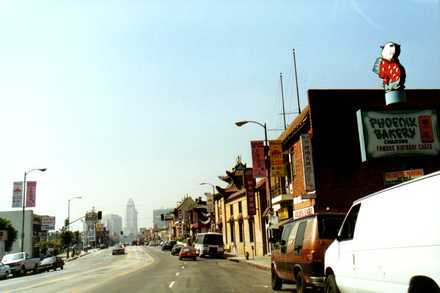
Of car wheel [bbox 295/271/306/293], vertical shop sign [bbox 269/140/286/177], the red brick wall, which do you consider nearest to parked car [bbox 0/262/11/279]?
vertical shop sign [bbox 269/140/286/177]

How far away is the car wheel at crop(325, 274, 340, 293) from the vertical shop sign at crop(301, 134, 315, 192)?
18107mm

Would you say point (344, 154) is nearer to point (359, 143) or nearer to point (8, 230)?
point (359, 143)

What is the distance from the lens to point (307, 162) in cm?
2906

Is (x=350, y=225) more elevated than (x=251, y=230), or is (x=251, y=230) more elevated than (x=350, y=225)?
(x=251, y=230)

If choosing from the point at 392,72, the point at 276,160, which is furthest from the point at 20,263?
the point at 392,72

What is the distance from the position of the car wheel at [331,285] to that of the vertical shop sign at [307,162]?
1811 centimetres

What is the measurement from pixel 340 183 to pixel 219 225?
149ft

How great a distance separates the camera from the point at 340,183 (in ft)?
95.6

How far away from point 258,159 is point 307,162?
24.8ft

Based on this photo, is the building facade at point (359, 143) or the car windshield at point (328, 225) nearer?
the car windshield at point (328, 225)

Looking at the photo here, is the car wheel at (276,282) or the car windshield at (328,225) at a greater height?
the car windshield at (328,225)

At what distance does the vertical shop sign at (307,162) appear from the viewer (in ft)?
94.8

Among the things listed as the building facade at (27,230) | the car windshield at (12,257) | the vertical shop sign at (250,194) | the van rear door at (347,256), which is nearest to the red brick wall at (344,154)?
the van rear door at (347,256)

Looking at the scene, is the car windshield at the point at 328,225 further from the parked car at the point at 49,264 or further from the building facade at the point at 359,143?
the parked car at the point at 49,264
